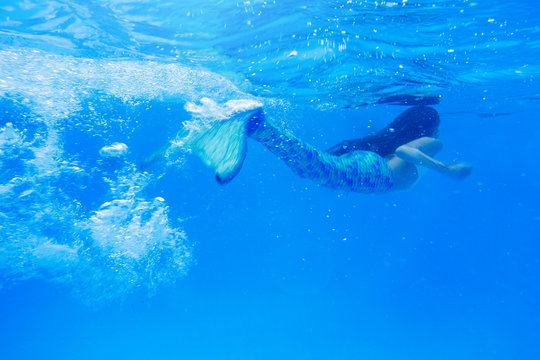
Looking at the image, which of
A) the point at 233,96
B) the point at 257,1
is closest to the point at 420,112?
the point at 257,1

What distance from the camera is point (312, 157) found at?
654 cm

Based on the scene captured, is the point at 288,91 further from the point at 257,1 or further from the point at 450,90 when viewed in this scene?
the point at 257,1

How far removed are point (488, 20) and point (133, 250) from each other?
20.6 metres

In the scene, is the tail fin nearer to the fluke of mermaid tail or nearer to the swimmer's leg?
the fluke of mermaid tail

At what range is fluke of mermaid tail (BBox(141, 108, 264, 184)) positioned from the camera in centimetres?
498

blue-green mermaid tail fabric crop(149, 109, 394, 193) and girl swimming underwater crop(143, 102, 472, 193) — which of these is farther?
blue-green mermaid tail fabric crop(149, 109, 394, 193)

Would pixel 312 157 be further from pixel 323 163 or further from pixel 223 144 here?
pixel 223 144

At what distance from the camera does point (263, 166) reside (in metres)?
45.4

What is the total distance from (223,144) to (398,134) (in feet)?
17.8

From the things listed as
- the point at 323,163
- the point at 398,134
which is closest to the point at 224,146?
the point at 323,163

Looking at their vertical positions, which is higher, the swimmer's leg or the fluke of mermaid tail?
the fluke of mermaid tail

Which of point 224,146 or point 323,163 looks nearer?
point 224,146

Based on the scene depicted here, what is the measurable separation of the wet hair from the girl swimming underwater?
3cm

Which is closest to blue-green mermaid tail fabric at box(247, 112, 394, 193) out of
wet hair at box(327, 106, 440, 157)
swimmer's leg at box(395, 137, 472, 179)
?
swimmer's leg at box(395, 137, 472, 179)
